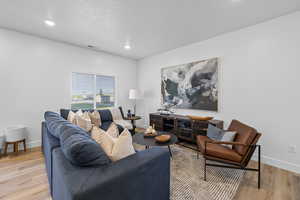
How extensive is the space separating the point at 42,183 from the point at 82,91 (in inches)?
105

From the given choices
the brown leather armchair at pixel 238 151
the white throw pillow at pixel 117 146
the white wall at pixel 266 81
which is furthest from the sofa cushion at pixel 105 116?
the white wall at pixel 266 81

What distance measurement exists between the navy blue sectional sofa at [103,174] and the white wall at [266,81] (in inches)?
93.5

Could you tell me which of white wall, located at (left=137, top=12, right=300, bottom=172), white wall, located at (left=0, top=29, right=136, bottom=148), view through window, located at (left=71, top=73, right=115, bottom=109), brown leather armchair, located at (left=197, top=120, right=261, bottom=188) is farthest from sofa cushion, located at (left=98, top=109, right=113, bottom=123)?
white wall, located at (left=137, top=12, right=300, bottom=172)

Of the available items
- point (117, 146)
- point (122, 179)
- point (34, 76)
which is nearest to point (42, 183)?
point (117, 146)

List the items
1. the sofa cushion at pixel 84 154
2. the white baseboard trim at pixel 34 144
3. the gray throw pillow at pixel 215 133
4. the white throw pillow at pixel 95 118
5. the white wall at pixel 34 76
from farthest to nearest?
the white throw pillow at pixel 95 118 → the white baseboard trim at pixel 34 144 → the white wall at pixel 34 76 → the gray throw pillow at pixel 215 133 → the sofa cushion at pixel 84 154

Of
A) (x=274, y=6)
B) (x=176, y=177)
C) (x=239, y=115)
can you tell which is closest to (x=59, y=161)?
(x=176, y=177)

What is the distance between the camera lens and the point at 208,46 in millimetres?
3312

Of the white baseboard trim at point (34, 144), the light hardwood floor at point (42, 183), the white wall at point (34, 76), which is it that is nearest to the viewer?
the light hardwood floor at point (42, 183)

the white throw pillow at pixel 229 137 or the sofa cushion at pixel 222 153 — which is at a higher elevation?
the white throw pillow at pixel 229 137

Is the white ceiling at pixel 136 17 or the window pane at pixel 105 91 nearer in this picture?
the white ceiling at pixel 136 17

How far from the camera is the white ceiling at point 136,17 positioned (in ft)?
6.83

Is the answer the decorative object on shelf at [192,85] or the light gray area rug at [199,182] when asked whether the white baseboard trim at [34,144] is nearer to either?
the light gray area rug at [199,182]

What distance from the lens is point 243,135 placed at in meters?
2.14

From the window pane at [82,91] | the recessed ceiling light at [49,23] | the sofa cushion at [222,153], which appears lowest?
the sofa cushion at [222,153]
